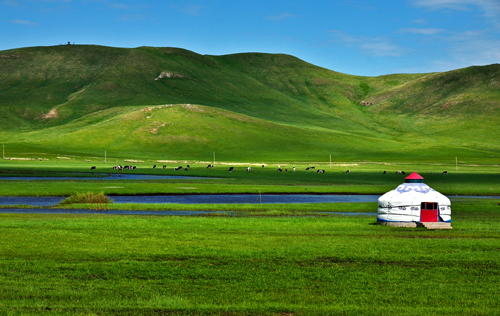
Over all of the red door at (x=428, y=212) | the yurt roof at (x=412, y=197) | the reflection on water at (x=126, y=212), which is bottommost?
the reflection on water at (x=126, y=212)

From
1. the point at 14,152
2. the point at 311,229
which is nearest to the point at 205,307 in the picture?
the point at 311,229

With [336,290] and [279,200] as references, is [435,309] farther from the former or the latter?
[279,200]

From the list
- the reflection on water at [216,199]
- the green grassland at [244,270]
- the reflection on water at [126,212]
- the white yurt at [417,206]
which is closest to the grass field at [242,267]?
the green grassland at [244,270]

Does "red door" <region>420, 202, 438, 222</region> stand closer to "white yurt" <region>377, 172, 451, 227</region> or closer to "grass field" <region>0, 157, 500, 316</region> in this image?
"white yurt" <region>377, 172, 451, 227</region>

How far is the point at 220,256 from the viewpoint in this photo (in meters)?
23.0

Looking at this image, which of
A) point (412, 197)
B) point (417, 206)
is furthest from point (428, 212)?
point (412, 197)

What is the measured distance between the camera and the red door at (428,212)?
1324 inches

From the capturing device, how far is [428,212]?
111 ft

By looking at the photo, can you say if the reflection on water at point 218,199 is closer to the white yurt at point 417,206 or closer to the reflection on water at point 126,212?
the reflection on water at point 126,212

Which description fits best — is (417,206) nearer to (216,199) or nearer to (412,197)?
(412,197)

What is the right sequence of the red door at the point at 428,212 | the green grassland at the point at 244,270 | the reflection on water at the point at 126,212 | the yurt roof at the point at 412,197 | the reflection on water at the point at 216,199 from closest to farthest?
the green grassland at the point at 244,270 → the yurt roof at the point at 412,197 → the red door at the point at 428,212 → the reflection on water at the point at 126,212 → the reflection on water at the point at 216,199

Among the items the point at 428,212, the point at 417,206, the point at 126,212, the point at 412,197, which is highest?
the point at 412,197

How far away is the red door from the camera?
33625mm

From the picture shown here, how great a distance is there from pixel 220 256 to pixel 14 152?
535 feet
